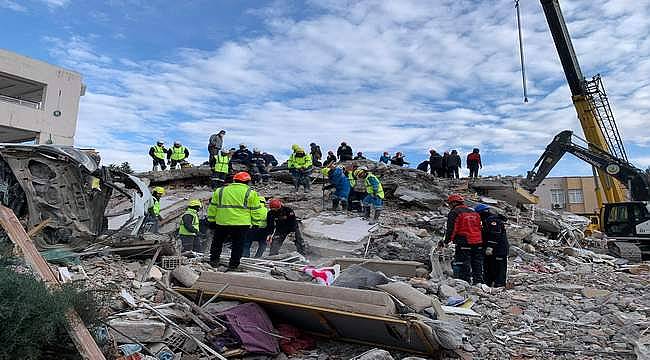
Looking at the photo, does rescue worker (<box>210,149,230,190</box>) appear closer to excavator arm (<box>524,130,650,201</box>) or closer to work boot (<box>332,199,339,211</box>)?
work boot (<box>332,199,339,211</box>)

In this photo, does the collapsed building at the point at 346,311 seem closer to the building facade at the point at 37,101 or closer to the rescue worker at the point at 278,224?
the rescue worker at the point at 278,224

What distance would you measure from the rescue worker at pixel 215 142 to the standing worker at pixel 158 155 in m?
2.48

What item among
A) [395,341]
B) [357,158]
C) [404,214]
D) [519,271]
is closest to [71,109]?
[357,158]

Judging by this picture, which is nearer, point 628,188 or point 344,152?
point 628,188

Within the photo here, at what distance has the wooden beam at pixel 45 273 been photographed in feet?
11.1

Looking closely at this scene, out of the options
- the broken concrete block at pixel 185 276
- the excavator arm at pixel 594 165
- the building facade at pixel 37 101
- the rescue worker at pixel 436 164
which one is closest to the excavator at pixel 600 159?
the excavator arm at pixel 594 165

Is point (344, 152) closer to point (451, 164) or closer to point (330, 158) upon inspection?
point (330, 158)

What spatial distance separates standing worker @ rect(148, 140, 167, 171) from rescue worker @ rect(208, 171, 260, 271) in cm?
1109

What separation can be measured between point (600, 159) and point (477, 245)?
356 inches

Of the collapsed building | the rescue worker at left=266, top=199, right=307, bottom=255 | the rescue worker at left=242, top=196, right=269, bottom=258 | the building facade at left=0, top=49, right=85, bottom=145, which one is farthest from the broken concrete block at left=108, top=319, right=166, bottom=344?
the building facade at left=0, top=49, right=85, bottom=145

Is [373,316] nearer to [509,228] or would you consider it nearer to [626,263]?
[509,228]

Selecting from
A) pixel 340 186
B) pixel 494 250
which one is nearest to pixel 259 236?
pixel 340 186

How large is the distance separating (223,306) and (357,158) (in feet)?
42.7

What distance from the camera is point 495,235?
7672 millimetres
